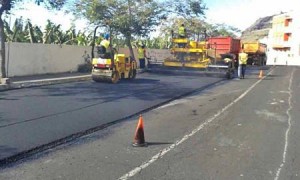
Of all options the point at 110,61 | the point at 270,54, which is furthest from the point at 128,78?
the point at 270,54

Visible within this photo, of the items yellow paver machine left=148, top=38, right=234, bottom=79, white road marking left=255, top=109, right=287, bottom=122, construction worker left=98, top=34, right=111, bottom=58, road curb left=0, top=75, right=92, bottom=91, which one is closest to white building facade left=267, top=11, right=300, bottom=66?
yellow paver machine left=148, top=38, right=234, bottom=79

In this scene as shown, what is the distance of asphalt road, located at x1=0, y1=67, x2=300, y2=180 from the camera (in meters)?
5.53

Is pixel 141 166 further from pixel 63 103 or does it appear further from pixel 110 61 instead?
pixel 110 61

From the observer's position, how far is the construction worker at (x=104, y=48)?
16.0 meters

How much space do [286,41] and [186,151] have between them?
8023 cm

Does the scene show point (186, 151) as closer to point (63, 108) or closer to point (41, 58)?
point (63, 108)

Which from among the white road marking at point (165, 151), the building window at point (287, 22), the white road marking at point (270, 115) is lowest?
the white road marking at point (165, 151)

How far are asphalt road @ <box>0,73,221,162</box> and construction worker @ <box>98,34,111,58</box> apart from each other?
4.41ft

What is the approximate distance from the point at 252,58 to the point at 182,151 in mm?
39163

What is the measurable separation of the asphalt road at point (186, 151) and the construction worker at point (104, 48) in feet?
19.6

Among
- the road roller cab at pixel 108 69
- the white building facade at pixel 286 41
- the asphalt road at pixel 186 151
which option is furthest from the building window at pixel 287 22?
the asphalt road at pixel 186 151

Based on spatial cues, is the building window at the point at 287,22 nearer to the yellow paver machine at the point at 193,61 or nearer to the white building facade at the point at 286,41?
the white building facade at the point at 286,41

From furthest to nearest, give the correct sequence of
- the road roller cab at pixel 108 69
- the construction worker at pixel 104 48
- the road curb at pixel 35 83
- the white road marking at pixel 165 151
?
1. the road roller cab at pixel 108 69
2. the construction worker at pixel 104 48
3. the road curb at pixel 35 83
4. the white road marking at pixel 165 151

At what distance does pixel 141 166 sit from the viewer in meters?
5.82
